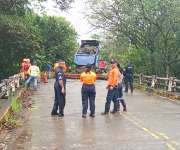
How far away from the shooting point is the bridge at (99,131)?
1300 centimetres

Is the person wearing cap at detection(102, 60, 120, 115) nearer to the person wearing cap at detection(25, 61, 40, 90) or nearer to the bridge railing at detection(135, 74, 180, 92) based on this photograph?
the bridge railing at detection(135, 74, 180, 92)

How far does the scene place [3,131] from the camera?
606 inches

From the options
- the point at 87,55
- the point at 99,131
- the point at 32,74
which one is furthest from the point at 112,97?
the point at 87,55

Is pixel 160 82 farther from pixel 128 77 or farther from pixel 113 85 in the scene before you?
pixel 113 85

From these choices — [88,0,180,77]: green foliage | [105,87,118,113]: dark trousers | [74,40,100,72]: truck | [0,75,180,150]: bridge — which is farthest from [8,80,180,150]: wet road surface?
[74,40,100,72]: truck

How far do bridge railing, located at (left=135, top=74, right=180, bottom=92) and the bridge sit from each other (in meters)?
7.84

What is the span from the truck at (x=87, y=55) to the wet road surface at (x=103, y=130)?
3120cm

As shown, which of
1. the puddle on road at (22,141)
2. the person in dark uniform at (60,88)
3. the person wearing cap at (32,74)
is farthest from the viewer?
the person wearing cap at (32,74)

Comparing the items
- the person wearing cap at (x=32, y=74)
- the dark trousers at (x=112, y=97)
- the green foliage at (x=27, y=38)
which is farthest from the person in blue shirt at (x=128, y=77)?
the dark trousers at (x=112, y=97)

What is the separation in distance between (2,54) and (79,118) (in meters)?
19.8

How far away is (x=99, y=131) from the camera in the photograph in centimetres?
1524

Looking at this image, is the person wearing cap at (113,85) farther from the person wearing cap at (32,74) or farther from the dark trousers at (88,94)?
the person wearing cap at (32,74)

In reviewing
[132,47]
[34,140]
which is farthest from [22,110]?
[132,47]

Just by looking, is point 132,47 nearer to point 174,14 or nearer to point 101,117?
point 174,14
